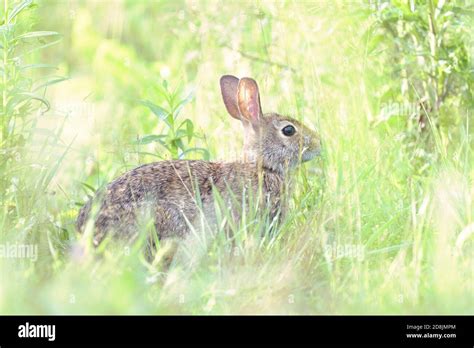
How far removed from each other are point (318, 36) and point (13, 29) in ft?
7.82

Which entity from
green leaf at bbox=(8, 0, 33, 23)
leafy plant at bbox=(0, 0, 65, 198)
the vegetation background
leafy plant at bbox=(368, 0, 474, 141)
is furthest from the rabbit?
green leaf at bbox=(8, 0, 33, 23)

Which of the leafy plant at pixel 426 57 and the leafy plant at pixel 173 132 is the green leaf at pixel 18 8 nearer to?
the leafy plant at pixel 173 132

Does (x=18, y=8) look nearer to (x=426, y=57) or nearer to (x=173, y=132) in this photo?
(x=173, y=132)

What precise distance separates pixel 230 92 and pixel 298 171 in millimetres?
677

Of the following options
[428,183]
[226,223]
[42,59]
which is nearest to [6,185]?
[226,223]

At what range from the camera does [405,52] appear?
638 centimetres

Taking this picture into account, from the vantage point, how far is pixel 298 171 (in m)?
6.23

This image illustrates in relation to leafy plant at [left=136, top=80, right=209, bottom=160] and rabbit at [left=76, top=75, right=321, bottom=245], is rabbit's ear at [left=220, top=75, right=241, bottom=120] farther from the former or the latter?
leafy plant at [left=136, top=80, right=209, bottom=160]

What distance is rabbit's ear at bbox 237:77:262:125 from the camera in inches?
236

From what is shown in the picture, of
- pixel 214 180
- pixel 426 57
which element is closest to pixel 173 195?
pixel 214 180

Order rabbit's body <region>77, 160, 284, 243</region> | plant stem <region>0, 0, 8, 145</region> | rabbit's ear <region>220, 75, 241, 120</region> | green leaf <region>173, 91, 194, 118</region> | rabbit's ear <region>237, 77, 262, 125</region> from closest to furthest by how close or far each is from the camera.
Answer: rabbit's body <region>77, 160, 284, 243</region>
plant stem <region>0, 0, 8, 145</region>
green leaf <region>173, 91, 194, 118</region>
rabbit's ear <region>237, 77, 262, 125</region>
rabbit's ear <region>220, 75, 241, 120</region>

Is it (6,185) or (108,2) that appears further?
(108,2)

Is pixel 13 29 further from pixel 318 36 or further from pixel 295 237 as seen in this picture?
pixel 318 36
